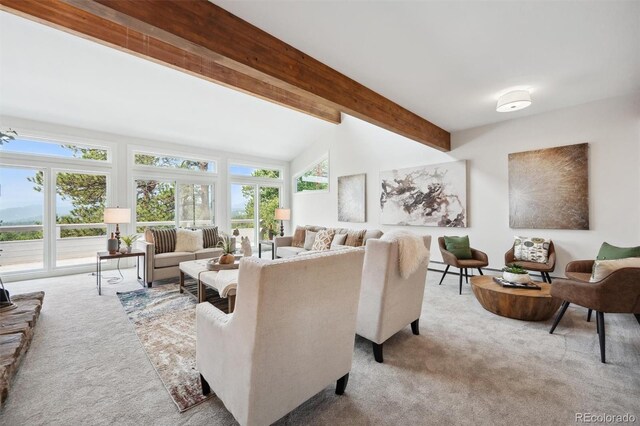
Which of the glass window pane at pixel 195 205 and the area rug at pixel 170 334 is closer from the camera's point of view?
the area rug at pixel 170 334

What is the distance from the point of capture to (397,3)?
67.4 inches

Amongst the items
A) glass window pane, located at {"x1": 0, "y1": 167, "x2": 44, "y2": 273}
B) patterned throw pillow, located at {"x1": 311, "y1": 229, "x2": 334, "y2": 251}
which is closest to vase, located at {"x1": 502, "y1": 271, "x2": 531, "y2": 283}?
patterned throw pillow, located at {"x1": 311, "y1": 229, "x2": 334, "y2": 251}

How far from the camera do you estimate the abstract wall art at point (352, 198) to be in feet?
19.3

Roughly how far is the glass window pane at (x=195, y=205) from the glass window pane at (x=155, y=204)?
163 millimetres

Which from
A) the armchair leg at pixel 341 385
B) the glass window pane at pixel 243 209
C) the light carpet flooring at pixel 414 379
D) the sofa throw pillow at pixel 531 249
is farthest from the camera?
the glass window pane at pixel 243 209

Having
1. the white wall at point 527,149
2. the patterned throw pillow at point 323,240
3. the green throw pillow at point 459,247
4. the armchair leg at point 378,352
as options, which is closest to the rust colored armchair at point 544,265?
the white wall at point 527,149

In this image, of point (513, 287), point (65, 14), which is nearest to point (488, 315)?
point (513, 287)

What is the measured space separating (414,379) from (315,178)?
5742 mm

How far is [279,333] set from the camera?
1186 mm

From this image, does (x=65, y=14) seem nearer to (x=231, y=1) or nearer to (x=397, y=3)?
(x=231, y=1)

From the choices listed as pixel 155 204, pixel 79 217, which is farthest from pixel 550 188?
pixel 79 217

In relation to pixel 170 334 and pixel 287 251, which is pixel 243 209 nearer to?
pixel 287 251

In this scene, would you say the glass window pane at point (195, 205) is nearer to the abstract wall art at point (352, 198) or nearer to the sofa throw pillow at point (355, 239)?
the abstract wall art at point (352, 198)

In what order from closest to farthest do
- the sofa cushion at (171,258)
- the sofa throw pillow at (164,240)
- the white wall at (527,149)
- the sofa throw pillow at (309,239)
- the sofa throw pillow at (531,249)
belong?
the white wall at (527,149) < the sofa throw pillow at (531,249) < the sofa cushion at (171,258) < the sofa throw pillow at (164,240) < the sofa throw pillow at (309,239)
